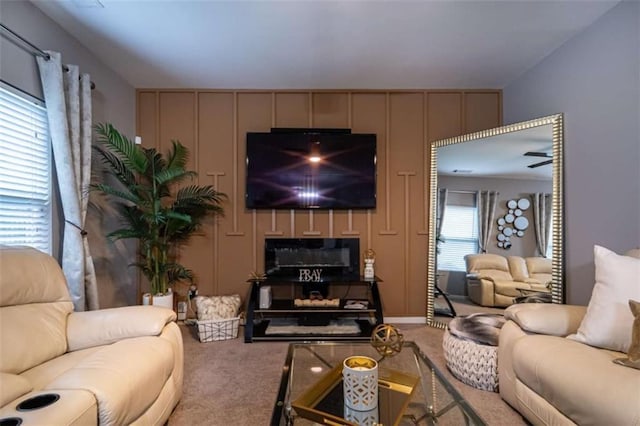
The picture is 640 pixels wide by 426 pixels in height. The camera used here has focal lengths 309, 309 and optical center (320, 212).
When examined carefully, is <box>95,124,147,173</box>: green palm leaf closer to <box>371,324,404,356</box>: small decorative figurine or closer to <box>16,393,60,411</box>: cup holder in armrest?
<box>16,393,60,411</box>: cup holder in armrest

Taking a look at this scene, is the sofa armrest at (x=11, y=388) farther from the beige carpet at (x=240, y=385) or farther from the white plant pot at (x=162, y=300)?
the white plant pot at (x=162, y=300)

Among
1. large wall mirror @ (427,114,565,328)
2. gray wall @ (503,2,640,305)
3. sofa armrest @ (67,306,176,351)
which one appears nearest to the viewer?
sofa armrest @ (67,306,176,351)

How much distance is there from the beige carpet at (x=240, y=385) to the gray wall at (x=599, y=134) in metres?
1.13

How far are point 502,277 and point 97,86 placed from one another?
13.3 ft

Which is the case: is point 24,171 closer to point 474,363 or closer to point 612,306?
point 474,363

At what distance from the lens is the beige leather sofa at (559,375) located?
1.17 meters

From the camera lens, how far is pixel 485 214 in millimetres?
2963

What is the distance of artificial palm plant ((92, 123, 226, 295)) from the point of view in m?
2.72

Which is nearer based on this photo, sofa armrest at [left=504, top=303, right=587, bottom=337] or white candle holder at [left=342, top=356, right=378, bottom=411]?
white candle holder at [left=342, top=356, right=378, bottom=411]

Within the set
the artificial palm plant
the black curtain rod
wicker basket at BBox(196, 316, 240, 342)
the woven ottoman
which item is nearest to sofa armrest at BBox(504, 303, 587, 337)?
the woven ottoman

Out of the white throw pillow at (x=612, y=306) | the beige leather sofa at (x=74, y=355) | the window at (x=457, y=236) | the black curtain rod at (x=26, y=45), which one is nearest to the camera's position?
the beige leather sofa at (x=74, y=355)

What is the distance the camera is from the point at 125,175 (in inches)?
110

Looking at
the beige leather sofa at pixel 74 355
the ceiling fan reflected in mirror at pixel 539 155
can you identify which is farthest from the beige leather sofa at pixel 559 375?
the beige leather sofa at pixel 74 355

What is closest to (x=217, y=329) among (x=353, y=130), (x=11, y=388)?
(x=11, y=388)
